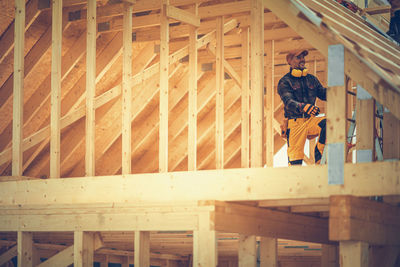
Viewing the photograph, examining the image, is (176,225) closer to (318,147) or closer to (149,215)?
(149,215)

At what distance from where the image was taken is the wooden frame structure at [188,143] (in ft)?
22.5

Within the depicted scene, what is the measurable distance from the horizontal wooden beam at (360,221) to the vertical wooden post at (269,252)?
5.41 feet

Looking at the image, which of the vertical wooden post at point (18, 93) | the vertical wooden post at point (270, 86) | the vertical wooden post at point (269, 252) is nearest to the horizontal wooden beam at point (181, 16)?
the vertical wooden post at point (270, 86)

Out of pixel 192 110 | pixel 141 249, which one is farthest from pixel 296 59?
pixel 141 249

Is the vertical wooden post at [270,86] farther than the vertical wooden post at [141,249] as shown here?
Yes

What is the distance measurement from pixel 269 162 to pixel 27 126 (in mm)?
3459

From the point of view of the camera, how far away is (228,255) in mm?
12094

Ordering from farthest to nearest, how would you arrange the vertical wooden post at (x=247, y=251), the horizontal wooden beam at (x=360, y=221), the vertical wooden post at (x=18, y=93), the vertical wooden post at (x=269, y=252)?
the vertical wooden post at (x=269, y=252) → the vertical wooden post at (x=18, y=93) → the vertical wooden post at (x=247, y=251) → the horizontal wooden beam at (x=360, y=221)

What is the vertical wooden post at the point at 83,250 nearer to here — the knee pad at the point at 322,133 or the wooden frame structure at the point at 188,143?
the wooden frame structure at the point at 188,143

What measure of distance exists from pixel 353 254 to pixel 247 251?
1714mm

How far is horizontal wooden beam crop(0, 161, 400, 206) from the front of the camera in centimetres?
675

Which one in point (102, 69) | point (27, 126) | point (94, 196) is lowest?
point (94, 196)

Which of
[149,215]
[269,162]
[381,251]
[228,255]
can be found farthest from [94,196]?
[228,255]

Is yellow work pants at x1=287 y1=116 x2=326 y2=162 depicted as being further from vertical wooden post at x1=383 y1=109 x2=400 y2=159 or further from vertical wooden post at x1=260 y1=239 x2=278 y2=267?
vertical wooden post at x1=260 y1=239 x2=278 y2=267
